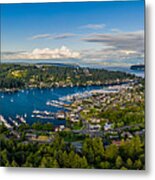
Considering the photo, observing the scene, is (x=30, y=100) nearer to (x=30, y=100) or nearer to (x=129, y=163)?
(x=30, y=100)

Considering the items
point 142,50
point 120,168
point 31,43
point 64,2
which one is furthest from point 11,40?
point 120,168

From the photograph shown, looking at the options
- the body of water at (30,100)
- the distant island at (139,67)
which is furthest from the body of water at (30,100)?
the distant island at (139,67)

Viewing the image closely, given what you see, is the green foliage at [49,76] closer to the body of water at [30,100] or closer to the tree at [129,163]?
the body of water at [30,100]

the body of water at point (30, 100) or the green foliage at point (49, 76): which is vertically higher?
the green foliage at point (49, 76)

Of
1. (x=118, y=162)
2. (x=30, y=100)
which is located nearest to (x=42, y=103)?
(x=30, y=100)

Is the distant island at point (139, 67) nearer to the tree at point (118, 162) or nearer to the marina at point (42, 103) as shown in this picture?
the marina at point (42, 103)

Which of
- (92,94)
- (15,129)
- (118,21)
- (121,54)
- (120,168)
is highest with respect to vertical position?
(118,21)

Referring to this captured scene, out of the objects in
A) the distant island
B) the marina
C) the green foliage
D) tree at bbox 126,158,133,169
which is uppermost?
the distant island

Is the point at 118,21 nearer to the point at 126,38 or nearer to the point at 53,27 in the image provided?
the point at 126,38

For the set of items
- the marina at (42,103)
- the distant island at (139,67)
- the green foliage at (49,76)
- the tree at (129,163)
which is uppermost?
the distant island at (139,67)

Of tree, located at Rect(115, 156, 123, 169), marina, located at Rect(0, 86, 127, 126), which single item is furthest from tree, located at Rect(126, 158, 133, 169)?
marina, located at Rect(0, 86, 127, 126)

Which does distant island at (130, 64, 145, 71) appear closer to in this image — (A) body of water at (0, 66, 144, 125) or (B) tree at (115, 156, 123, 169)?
(A) body of water at (0, 66, 144, 125)
